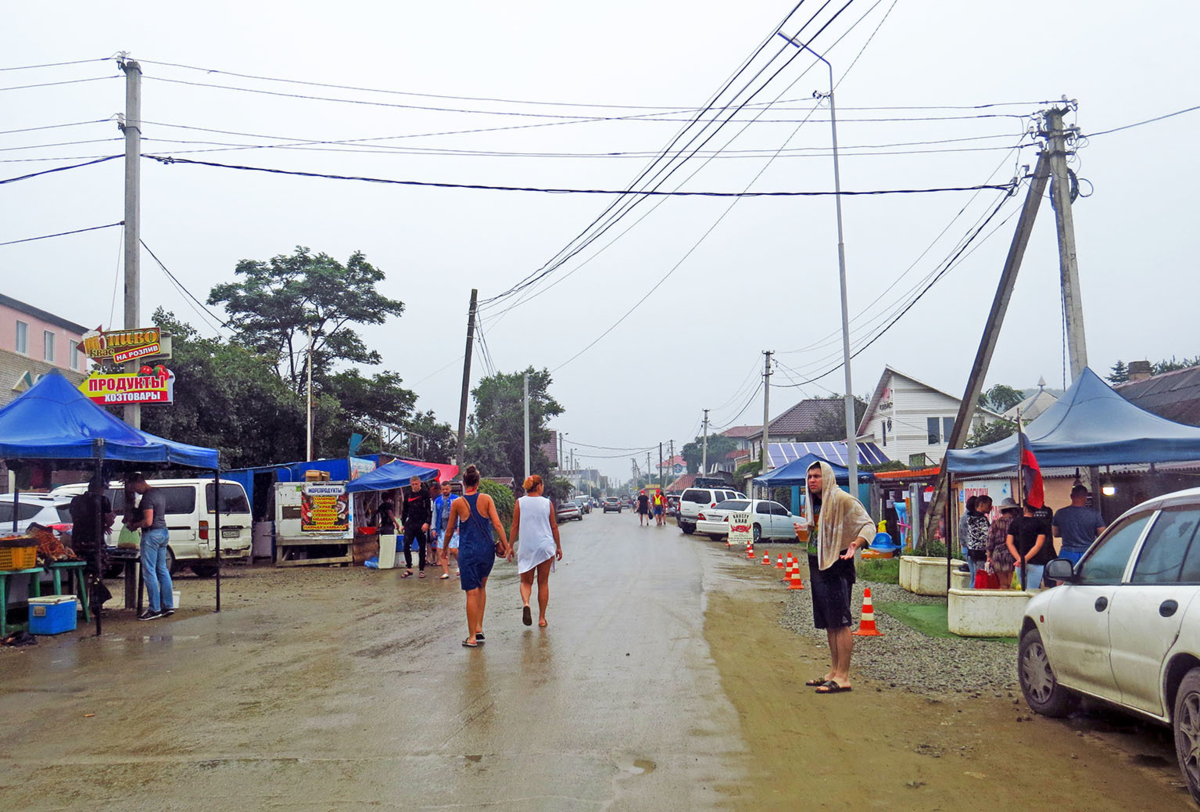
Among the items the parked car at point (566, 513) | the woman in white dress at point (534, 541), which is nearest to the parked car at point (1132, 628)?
the woman in white dress at point (534, 541)

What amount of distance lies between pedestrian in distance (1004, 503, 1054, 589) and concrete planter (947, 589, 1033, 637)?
44cm

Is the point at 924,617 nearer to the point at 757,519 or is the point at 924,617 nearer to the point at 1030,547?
the point at 1030,547

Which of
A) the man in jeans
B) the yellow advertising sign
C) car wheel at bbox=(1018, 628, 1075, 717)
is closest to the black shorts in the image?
car wheel at bbox=(1018, 628, 1075, 717)

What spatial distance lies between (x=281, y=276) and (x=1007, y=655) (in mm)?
40020

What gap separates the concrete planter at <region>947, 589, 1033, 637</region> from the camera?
10.1 meters

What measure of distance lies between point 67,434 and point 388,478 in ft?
35.9

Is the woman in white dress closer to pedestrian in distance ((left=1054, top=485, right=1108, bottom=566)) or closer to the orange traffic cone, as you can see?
pedestrian in distance ((left=1054, top=485, right=1108, bottom=566))

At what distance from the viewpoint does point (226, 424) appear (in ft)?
92.9

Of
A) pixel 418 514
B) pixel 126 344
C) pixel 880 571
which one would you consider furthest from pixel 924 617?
pixel 126 344

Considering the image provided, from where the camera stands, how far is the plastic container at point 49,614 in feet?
36.1

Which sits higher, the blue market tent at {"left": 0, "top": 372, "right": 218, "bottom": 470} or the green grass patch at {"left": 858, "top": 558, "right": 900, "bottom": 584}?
the blue market tent at {"left": 0, "top": 372, "right": 218, "bottom": 470}

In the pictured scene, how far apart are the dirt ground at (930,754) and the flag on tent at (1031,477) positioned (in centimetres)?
373

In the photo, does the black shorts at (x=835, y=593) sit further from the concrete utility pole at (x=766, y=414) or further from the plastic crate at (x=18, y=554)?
the concrete utility pole at (x=766, y=414)

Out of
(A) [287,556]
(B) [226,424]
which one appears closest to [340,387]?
(B) [226,424]
